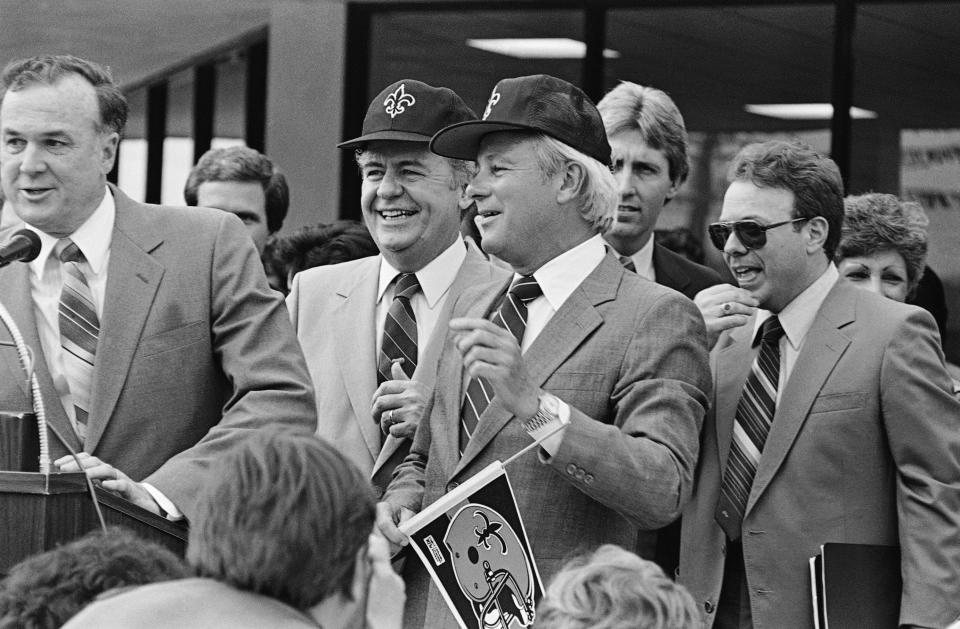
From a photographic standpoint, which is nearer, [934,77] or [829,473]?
[829,473]

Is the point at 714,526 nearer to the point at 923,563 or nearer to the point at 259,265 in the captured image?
the point at 923,563

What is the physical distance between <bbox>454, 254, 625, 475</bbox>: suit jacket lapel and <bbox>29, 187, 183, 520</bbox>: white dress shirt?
0.97 meters

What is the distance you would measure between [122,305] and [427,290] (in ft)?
3.19

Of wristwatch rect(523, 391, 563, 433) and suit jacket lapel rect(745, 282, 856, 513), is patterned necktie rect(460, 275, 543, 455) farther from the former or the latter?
suit jacket lapel rect(745, 282, 856, 513)

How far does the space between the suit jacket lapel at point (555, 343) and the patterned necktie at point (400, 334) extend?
29.3 inches

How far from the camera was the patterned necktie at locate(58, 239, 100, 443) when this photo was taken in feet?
13.0

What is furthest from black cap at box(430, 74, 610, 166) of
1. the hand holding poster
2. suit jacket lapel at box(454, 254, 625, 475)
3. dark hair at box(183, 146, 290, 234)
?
dark hair at box(183, 146, 290, 234)

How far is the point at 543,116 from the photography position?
3.97 metres

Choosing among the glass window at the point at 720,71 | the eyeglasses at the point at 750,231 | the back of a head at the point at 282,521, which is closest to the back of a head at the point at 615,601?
the back of a head at the point at 282,521

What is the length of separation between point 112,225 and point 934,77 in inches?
220

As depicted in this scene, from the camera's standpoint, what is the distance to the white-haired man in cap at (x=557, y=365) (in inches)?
139

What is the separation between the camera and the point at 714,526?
429 centimetres

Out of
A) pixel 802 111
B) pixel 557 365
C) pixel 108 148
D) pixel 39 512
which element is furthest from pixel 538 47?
pixel 39 512

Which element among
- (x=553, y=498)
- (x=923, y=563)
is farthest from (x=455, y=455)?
(x=923, y=563)
